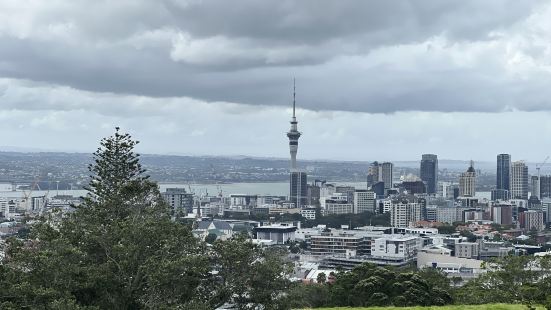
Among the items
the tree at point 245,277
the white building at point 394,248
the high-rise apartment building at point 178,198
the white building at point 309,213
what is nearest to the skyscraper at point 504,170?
the white building at point 309,213

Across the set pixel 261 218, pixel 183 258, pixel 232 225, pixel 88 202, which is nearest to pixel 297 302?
pixel 183 258

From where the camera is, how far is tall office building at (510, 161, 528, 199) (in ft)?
544

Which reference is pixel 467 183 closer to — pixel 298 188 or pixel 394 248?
pixel 298 188

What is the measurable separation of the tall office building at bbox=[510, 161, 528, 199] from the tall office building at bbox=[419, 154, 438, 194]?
25939 millimetres

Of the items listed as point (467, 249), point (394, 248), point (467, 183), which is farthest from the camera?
point (467, 183)

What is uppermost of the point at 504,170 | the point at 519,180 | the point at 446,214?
the point at 504,170

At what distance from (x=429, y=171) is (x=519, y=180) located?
3214cm

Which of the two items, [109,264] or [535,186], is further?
[535,186]

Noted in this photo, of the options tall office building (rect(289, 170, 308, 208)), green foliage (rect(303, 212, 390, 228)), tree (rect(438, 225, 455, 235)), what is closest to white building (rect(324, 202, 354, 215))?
green foliage (rect(303, 212, 390, 228))

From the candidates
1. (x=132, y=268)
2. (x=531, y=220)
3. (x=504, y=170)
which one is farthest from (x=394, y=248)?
(x=504, y=170)

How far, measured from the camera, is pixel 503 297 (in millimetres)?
21188

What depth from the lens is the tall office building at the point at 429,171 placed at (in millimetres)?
191200

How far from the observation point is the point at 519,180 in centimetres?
16712

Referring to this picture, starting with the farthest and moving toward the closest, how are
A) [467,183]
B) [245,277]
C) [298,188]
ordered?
1. [467,183]
2. [298,188]
3. [245,277]
